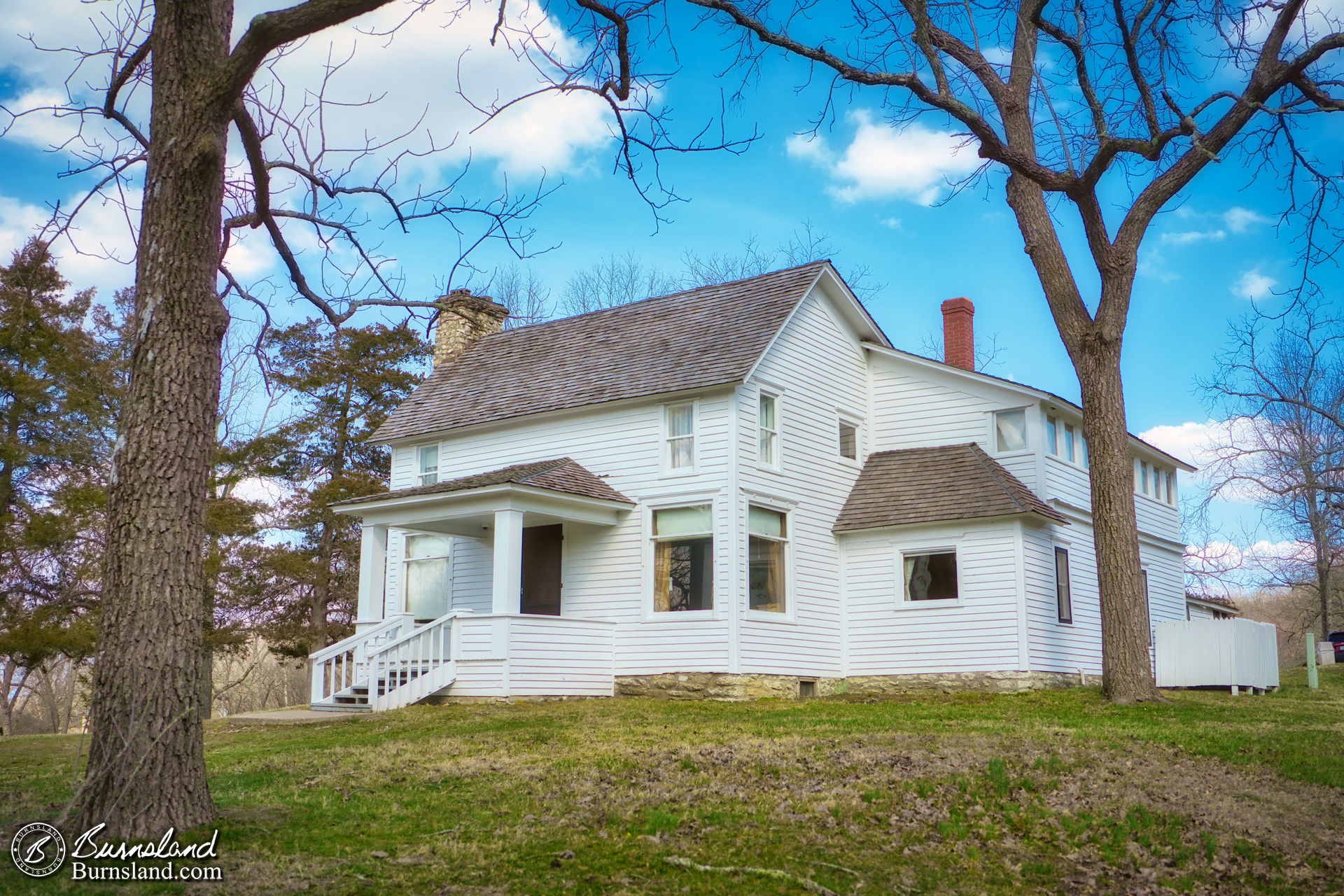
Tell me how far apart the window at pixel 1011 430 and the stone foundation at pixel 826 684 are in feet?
13.2

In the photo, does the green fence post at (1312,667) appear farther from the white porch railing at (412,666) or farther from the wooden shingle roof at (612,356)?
the white porch railing at (412,666)

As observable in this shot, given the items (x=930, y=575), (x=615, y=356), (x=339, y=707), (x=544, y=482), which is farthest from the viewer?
(x=615, y=356)

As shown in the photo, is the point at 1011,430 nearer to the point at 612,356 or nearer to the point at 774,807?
the point at 612,356

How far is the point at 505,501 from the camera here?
55.2 feet

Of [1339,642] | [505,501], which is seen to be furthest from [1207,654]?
[1339,642]

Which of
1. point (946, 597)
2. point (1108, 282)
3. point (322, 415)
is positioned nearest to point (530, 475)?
point (946, 597)

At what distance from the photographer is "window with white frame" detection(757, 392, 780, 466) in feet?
59.4

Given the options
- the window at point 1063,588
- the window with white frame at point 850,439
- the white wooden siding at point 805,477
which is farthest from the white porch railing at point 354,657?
the window at point 1063,588

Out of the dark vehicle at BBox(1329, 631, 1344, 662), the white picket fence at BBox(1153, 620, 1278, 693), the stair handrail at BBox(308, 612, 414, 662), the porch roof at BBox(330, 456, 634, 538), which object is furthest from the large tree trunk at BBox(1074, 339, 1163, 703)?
the dark vehicle at BBox(1329, 631, 1344, 662)

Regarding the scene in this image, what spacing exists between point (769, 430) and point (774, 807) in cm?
1112

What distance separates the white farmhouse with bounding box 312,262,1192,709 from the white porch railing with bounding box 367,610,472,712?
1.9 inches

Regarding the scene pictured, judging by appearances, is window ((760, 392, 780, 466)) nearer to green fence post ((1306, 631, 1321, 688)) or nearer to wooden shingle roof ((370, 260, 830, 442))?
wooden shingle roof ((370, 260, 830, 442))

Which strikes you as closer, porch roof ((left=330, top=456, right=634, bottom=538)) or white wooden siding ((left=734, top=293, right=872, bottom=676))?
porch roof ((left=330, top=456, right=634, bottom=538))

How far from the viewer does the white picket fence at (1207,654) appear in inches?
739
